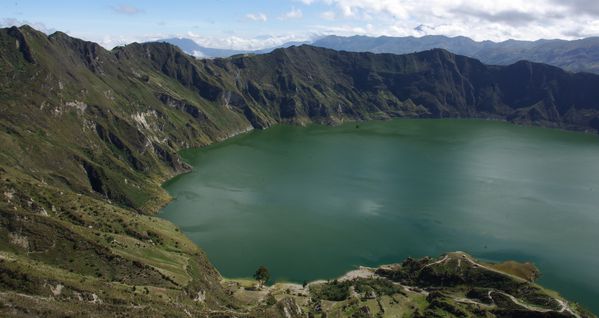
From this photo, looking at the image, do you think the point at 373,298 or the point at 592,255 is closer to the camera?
the point at 373,298

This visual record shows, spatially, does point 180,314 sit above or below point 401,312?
above

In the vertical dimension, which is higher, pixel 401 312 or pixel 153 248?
pixel 153 248

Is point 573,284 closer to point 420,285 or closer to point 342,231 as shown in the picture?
point 420,285

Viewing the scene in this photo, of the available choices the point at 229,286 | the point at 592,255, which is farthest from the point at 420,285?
the point at 592,255

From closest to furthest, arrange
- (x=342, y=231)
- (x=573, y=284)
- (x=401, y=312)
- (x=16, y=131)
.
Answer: (x=401, y=312)
(x=573, y=284)
(x=342, y=231)
(x=16, y=131)

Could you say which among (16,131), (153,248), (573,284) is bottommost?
(573,284)

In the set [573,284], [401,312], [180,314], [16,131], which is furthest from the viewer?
[16,131]

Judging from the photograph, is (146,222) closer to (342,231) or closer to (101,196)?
(101,196)

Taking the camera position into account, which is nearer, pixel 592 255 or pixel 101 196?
pixel 592 255

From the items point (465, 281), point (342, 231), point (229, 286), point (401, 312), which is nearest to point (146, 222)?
point (229, 286)
